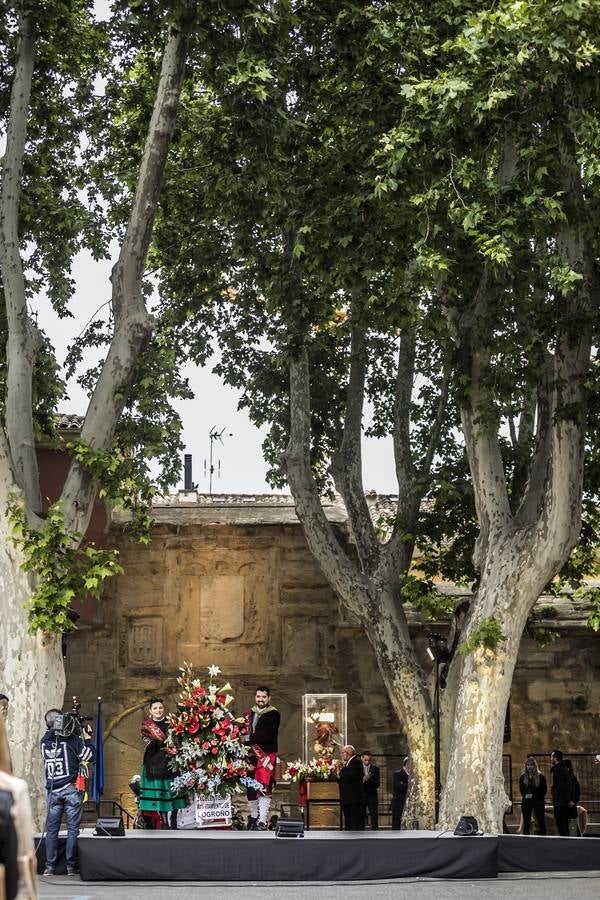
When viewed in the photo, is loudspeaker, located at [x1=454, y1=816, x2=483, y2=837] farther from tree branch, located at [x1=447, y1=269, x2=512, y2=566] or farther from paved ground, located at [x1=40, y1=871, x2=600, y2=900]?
tree branch, located at [x1=447, y1=269, x2=512, y2=566]

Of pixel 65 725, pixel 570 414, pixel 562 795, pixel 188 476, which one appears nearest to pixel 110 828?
pixel 65 725

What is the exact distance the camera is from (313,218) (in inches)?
643

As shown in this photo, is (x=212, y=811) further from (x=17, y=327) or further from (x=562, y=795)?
(x=562, y=795)

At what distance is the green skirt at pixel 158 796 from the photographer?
15.2 m

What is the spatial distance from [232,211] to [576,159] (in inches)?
212

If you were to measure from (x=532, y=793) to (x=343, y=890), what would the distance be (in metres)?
8.87

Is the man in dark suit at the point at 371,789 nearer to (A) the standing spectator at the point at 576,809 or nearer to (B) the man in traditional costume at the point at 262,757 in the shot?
(A) the standing spectator at the point at 576,809

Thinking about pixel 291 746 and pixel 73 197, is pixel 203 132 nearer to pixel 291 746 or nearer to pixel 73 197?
pixel 73 197

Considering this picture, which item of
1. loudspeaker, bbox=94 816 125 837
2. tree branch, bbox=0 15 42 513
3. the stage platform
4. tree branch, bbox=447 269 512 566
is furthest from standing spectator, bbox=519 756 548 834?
tree branch, bbox=0 15 42 513

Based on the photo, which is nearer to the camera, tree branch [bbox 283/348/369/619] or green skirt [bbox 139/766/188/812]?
green skirt [bbox 139/766/188/812]

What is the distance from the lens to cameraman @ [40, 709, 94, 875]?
1346 centimetres

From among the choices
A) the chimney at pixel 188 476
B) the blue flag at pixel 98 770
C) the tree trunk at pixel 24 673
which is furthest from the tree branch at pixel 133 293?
the chimney at pixel 188 476

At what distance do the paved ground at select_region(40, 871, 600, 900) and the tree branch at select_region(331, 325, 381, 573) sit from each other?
740 centimetres

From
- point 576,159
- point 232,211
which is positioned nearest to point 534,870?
point 576,159
